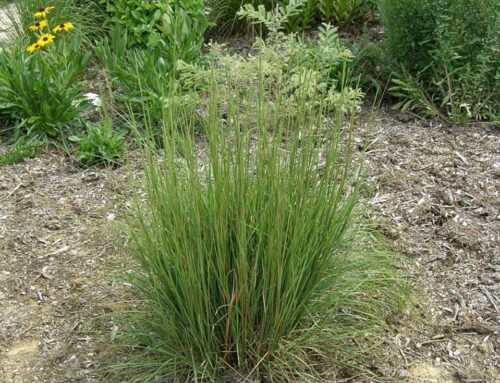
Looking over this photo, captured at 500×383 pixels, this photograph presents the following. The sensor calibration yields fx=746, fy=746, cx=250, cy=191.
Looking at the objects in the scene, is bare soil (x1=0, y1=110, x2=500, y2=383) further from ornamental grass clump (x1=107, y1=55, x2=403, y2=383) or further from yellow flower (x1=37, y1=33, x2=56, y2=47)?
yellow flower (x1=37, y1=33, x2=56, y2=47)

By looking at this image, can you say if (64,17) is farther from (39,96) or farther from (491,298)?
(491,298)

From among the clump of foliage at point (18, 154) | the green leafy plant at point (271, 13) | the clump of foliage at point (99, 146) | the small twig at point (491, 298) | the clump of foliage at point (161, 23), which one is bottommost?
the clump of foliage at point (18, 154)

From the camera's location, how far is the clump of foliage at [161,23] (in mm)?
5117

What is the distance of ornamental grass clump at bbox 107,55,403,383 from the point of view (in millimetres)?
2504

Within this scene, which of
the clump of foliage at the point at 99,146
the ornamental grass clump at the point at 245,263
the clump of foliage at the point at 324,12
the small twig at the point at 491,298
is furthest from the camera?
the clump of foliage at the point at 324,12

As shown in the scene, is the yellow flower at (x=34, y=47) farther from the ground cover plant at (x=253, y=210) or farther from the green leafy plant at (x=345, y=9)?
the green leafy plant at (x=345, y=9)

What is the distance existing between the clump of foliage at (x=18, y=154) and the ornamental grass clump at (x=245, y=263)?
Answer: 1827 millimetres

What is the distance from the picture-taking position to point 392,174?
4.10 meters

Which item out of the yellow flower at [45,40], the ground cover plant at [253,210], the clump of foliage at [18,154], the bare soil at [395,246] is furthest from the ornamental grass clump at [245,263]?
the yellow flower at [45,40]

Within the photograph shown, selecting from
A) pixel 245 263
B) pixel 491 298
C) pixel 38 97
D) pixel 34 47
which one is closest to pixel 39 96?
pixel 38 97

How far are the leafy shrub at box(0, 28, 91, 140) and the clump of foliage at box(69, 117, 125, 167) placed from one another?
316 mm

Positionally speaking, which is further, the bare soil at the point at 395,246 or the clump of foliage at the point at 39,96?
the clump of foliage at the point at 39,96

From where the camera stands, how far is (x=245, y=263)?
2.48 metres

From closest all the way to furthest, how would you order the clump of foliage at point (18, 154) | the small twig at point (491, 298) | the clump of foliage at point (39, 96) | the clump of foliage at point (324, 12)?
1. the small twig at point (491, 298)
2. the clump of foliage at point (18, 154)
3. the clump of foliage at point (39, 96)
4. the clump of foliage at point (324, 12)
